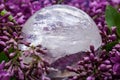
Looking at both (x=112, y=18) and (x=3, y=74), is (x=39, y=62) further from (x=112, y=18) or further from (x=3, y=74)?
(x=112, y=18)

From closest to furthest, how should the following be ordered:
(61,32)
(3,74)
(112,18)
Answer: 1. (3,74)
2. (61,32)
3. (112,18)

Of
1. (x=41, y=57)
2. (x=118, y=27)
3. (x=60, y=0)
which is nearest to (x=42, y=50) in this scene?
(x=41, y=57)

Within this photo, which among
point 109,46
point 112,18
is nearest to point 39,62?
point 109,46

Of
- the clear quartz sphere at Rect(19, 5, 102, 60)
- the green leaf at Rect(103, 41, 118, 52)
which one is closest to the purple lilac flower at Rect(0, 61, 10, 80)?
the clear quartz sphere at Rect(19, 5, 102, 60)

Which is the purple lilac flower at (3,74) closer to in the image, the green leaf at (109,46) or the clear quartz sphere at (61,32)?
the clear quartz sphere at (61,32)

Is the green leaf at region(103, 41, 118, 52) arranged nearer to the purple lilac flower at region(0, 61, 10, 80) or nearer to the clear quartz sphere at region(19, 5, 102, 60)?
the clear quartz sphere at region(19, 5, 102, 60)

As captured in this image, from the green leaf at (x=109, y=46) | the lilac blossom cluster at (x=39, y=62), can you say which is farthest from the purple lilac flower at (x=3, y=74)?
the green leaf at (x=109, y=46)

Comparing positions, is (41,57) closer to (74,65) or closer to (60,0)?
(74,65)

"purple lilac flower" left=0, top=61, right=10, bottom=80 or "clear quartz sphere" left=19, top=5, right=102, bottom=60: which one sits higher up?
"clear quartz sphere" left=19, top=5, right=102, bottom=60
